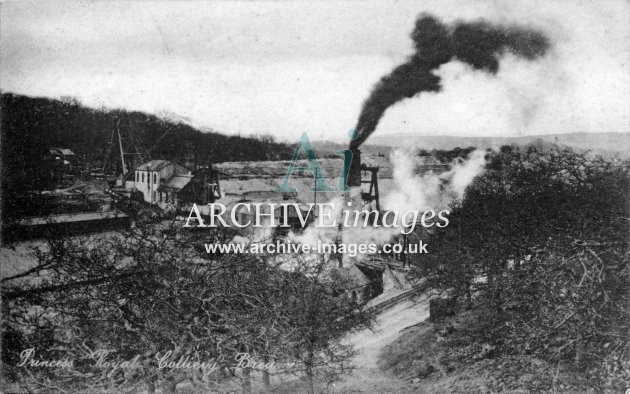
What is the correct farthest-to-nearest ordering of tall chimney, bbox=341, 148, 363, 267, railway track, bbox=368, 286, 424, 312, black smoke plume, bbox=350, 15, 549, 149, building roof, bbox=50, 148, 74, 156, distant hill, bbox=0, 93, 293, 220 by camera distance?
railway track, bbox=368, 286, 424, 312
tall chimney, bbox=341, 148, 363, 267
building roof, bbox=50, 148, 74, 156
distant hill, bbox=0, 93, 293, 220
black smoke plume, bbox=350, 15, 549, 149

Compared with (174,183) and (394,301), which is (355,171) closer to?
(174,183)

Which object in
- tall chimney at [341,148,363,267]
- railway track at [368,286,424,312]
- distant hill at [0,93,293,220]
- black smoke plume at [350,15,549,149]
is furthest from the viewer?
railway track at [368,286,424,312]

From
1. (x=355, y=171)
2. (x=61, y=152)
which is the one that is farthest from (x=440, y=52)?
(x=61, y=152)

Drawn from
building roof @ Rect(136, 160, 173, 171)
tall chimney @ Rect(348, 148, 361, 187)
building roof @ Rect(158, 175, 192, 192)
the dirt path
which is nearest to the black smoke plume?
tall chimney @ Rect(348, 148, 361, 187)

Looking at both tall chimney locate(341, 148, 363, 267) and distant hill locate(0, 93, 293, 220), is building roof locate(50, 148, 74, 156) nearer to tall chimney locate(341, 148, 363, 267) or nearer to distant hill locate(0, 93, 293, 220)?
distant hill locate(0, 93, 293, 220)

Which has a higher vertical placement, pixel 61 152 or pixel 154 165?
pixel 61 152

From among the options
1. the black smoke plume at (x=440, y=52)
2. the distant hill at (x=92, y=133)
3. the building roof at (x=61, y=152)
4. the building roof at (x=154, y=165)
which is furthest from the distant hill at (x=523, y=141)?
the building roof at (x=61, y=152)

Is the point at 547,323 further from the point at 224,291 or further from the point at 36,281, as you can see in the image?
the point at 36,281
